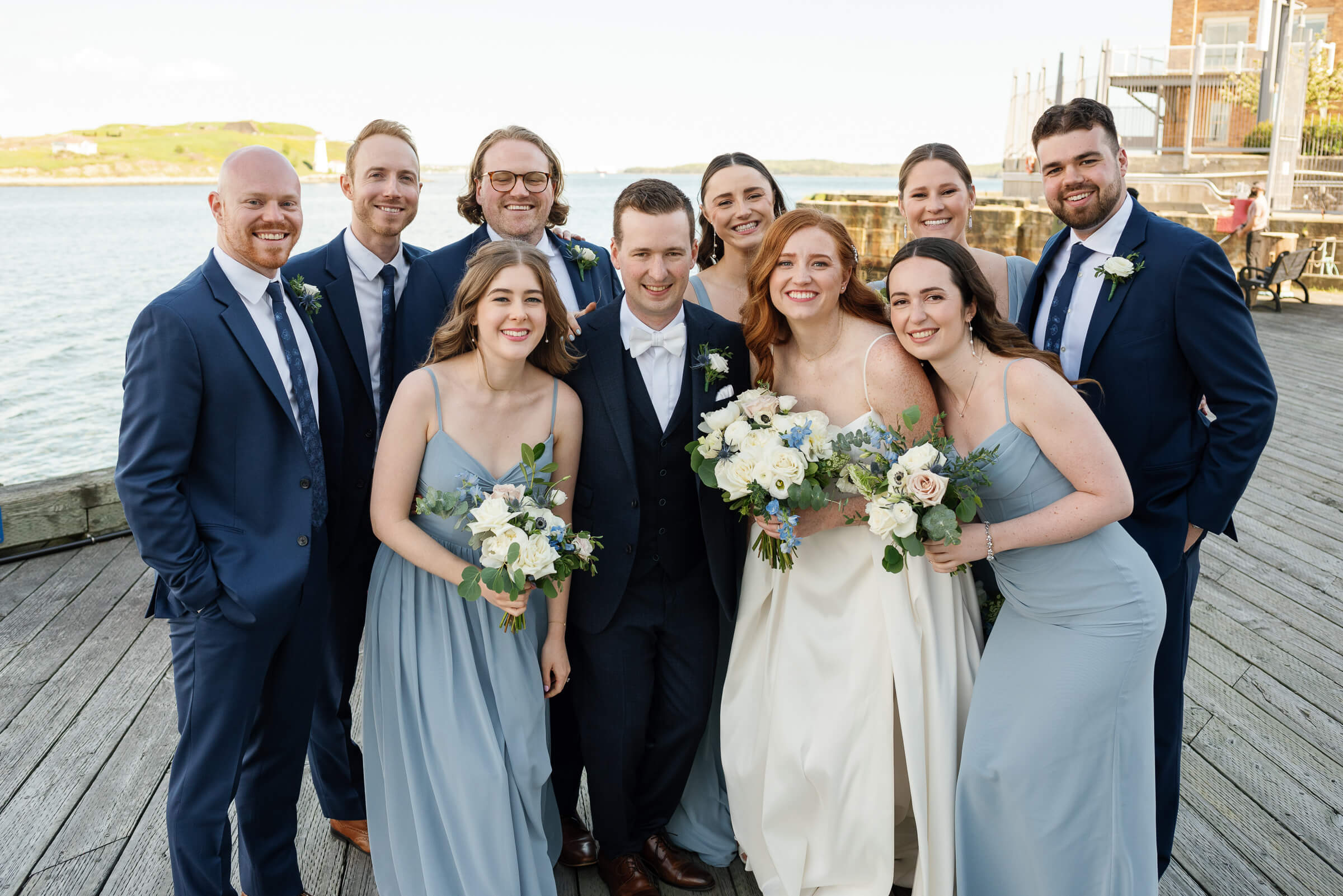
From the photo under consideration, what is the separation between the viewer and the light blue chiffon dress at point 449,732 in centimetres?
305

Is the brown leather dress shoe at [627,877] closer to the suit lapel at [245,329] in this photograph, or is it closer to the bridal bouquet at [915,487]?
the bridal bouquet at [915,487]

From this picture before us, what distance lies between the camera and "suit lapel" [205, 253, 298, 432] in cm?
279

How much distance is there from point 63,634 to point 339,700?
250 cm

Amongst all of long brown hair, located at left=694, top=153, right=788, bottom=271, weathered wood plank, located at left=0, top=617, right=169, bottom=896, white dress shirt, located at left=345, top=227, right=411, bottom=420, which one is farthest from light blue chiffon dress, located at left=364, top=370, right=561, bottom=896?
long brown hair, located at left=694, top=153, right=788, bottom=271

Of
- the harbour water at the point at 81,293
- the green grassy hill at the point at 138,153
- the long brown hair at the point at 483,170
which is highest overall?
the green grassy hill at the point at 138,153

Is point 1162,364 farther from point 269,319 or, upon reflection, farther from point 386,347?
point 269,319

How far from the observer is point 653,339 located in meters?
3.26

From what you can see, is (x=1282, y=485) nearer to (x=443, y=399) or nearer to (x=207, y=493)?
(x=443, y=399)

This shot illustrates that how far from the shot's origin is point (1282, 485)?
25.1 ft

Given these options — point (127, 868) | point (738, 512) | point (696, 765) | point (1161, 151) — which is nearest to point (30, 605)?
point (127, 868)

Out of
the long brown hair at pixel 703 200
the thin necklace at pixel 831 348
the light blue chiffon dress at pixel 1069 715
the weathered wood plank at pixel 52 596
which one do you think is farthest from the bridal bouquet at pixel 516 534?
the weathered wood plank at pixel 52 596

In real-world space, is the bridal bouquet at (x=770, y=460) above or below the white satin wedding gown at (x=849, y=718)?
above

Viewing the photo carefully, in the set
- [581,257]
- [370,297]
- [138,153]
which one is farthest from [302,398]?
[138,153]

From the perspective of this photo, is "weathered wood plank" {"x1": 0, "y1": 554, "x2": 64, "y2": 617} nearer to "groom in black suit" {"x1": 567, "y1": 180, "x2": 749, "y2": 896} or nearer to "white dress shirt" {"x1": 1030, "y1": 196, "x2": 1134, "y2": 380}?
"groom in black suit" {"x1": 567, "y1": 180, "x2": 749, "y2": 896}
